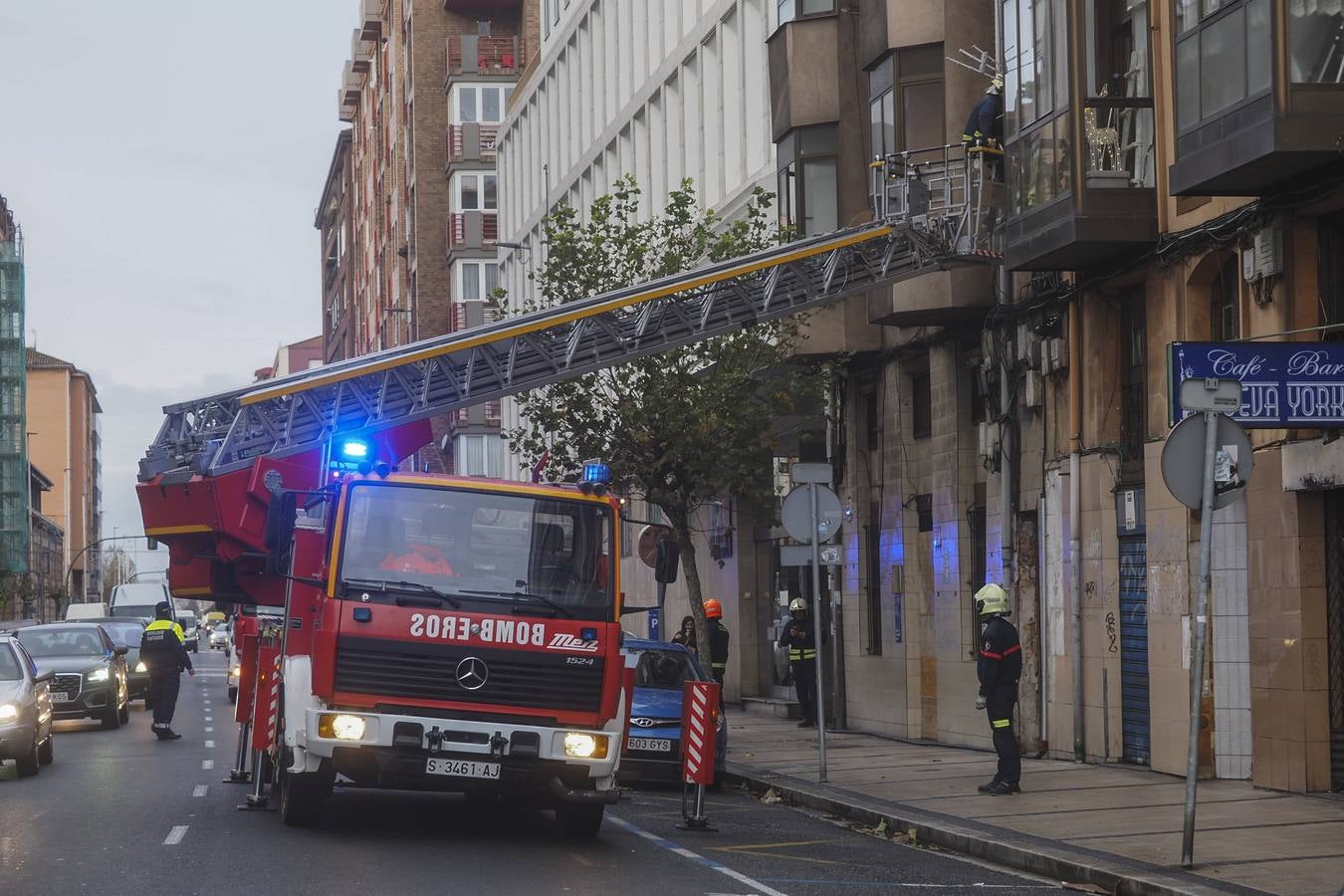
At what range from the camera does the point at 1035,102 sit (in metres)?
21.3

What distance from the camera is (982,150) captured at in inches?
899

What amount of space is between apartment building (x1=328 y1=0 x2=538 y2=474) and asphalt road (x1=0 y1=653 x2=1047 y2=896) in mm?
52923

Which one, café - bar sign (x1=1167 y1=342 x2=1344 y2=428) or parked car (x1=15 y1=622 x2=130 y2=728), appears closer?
café - bar sign (x1=1167 y1=342 x2=1344 y2=428)

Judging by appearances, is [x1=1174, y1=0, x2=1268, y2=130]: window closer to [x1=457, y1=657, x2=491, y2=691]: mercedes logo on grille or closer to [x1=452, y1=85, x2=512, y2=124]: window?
[x1=457, y1=657, x2=491, y2=691]: mercedes logo on grille

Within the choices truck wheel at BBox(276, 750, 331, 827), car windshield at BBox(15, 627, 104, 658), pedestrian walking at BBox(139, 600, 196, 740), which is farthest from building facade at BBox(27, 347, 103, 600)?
truck wheel at BBox(276, 750, 331, 827)

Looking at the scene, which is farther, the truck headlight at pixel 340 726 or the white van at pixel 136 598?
the white van at pixel 136 598

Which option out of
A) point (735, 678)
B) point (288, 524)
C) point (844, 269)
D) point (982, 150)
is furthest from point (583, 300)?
point (735, 678)

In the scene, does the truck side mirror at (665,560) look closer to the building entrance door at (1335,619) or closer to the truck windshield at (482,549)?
the truck windshield at (482,549)

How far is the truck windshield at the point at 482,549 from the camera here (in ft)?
45.8

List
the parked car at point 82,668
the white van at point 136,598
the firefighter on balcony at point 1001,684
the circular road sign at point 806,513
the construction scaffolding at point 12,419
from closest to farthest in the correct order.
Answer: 1. the firefighter on balcony at point 1001,684
2. the circular road sign at point 806,513
3. the parked car at point 82,668
4. the white van at point 136,598
5. the construction scaffolding at point 12,419

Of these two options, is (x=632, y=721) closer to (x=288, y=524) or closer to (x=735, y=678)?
(x=288, y=524)

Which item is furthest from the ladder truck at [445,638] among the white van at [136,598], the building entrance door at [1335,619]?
the white van at [136,598]

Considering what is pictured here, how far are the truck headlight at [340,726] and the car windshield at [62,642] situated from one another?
60.9 feet

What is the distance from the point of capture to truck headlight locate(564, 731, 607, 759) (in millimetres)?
13977
